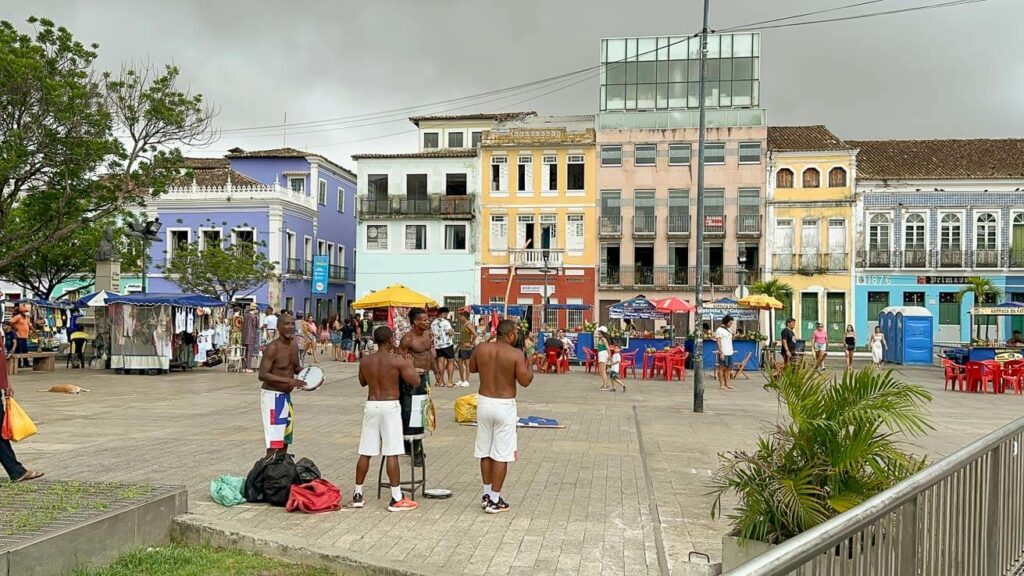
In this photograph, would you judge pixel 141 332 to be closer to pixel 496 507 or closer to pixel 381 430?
pixel 381 430

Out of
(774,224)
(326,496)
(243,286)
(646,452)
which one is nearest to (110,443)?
(326,496)

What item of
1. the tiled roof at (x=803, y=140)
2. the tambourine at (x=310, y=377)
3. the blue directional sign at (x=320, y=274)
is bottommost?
the tambourine at (x=310, y=377)

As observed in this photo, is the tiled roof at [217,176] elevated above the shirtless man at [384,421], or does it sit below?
above

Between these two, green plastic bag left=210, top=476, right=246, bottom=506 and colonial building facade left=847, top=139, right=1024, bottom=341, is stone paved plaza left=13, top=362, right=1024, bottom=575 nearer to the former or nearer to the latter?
green plastic bag left=210, top=476, right=246, bottom=506

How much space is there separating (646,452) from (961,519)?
720 centimetres

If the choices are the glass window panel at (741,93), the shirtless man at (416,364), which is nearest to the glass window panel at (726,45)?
the glass window panel at (741,93)

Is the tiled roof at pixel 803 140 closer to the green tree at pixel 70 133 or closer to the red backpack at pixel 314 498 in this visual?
the green tree at pixel 70 133

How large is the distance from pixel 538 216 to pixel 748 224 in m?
10.7

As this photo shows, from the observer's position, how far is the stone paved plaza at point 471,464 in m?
6.17

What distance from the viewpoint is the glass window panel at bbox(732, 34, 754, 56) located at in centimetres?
4397

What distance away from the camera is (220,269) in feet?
129

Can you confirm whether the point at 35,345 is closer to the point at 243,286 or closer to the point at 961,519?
the point at 243,286

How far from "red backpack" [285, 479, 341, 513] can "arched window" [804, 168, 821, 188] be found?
40.2 meters

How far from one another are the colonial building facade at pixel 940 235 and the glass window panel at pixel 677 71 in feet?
33.3
